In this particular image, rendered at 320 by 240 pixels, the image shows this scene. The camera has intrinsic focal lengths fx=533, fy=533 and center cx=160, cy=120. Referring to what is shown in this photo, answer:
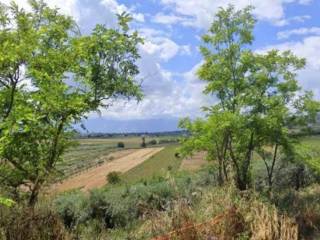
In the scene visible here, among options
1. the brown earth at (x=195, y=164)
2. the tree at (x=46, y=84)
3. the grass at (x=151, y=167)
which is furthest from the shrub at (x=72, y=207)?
the grass at (x=151, y=167)

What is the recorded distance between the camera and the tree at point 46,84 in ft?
25.4

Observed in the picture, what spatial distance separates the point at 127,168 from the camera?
222ft

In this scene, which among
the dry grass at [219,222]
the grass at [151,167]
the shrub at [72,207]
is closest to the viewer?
the dry grass at [219,222]

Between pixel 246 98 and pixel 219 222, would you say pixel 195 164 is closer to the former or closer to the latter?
pixel 246 98

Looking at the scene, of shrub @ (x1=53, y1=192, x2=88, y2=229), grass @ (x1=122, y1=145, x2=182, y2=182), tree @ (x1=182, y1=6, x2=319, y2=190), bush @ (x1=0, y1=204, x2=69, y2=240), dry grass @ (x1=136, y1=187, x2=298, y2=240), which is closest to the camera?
bush @ (x1=0, y1=204, x2=69, y2=240)

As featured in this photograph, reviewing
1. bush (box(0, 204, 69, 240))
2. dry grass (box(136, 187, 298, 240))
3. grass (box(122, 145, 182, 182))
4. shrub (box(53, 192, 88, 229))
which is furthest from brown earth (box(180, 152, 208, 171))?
bush (box(0, 204, 69, 240))

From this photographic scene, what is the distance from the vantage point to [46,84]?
28.8ft

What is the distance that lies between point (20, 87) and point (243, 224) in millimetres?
4928

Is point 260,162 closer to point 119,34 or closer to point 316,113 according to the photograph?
point 316,113

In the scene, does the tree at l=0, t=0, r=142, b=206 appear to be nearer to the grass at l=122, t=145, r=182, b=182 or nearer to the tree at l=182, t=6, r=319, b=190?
the tree at l=182, t=6, r=319, b=190

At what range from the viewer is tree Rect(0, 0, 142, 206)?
25.4 ft

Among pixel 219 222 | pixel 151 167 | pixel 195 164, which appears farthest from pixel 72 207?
pixel 151 167

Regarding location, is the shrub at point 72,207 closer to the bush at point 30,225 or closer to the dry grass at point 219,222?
the dry grass at point 219,222

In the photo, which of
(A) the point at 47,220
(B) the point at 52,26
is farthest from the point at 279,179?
(A) the point at 47,220
